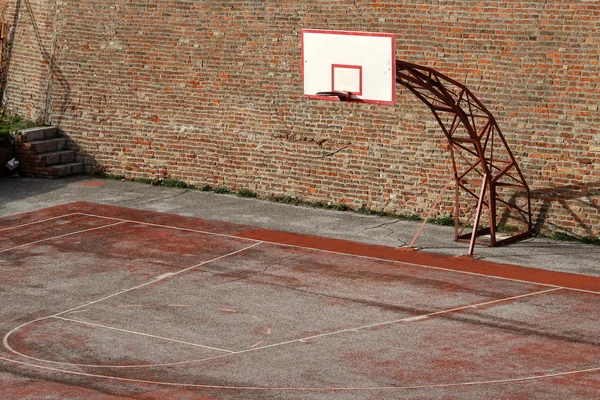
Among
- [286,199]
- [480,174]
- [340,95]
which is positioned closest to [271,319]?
[340,95]

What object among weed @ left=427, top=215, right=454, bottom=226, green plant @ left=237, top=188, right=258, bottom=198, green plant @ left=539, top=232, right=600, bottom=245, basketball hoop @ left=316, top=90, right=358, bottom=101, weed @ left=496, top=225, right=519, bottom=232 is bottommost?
green plant @ left=539, top=232, right=600, bottom=245

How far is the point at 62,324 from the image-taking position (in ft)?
48.5

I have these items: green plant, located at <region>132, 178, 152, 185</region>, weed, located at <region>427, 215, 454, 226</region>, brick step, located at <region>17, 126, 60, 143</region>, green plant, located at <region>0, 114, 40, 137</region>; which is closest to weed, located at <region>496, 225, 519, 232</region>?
weed, located at <region>427, 215, 454, 226</region>

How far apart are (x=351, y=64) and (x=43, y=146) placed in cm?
890

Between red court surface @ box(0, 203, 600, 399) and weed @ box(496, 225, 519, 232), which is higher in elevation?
weed @ box(496, 225, 519, 232)

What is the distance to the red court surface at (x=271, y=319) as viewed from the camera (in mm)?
12578

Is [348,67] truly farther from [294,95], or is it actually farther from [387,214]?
[387,214]

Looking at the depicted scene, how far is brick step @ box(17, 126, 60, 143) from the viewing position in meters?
23.8

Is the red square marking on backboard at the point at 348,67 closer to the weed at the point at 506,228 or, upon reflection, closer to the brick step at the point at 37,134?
the weed at the point at 506,228

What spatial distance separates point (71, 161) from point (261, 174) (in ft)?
16.2

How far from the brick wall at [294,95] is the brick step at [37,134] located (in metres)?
0.30

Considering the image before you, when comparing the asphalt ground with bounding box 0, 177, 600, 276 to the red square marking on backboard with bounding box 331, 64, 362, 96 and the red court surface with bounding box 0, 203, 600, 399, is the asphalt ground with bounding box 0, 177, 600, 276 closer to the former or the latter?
the red court surface with bounding box 0, 203, 600, 399

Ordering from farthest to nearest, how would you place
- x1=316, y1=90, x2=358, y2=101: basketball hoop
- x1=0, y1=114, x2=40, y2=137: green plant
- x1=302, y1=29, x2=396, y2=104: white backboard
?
x1=0, y1=114, x2=40, y2=137: green plant < x1=316, y1=90, x2=358, y2=101: basketball hoop < x1=302, y1=29, x2=396, y2=104: white backboard

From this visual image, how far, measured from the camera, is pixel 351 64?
1827 cm
